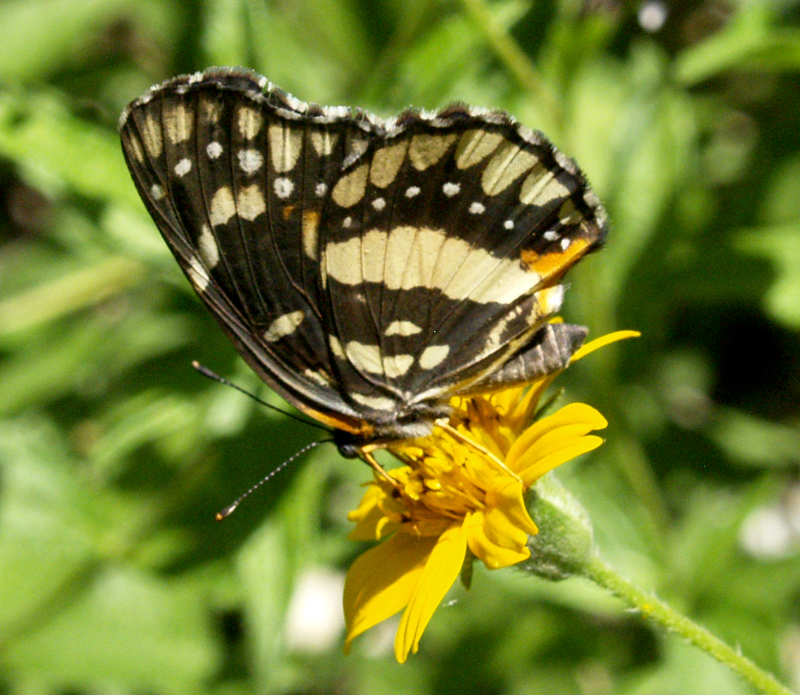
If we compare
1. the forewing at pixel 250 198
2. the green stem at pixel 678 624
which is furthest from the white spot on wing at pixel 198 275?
the green stem at pixel 678 624

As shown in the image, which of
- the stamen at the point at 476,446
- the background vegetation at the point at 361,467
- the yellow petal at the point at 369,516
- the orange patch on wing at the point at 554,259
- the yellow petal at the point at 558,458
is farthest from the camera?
the background vegetation at the point at 361,467

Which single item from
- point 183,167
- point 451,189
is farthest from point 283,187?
point 451,189

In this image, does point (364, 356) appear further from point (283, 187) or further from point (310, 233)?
point (283, 187)

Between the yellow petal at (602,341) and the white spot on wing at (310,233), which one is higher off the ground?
the white spot on wing at (310,233)

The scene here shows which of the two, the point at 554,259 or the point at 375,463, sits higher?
the point at 554,259

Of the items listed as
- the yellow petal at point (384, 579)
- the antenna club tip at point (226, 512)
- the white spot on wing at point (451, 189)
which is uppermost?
the white spot on wing at point (451, 189)

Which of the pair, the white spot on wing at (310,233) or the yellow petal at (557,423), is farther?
the white spot on wing at (310,233)

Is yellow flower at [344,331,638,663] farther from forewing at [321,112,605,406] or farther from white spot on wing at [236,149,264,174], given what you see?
white spot on wing at [236,149,264,174]

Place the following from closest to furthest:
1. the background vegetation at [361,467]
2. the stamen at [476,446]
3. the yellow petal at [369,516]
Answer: the stamen at [476,446], the yellow petal at [369,516], the background vegetation at [361,467]

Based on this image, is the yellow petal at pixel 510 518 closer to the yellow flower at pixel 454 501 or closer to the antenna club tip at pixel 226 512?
the yellow flower at pixel 454 501
